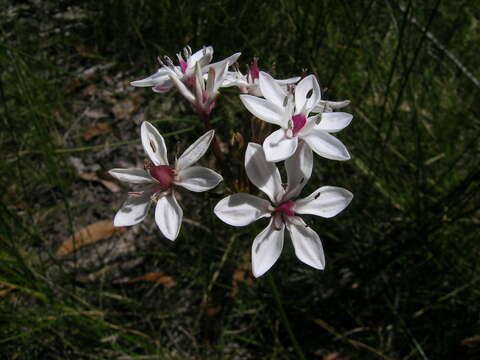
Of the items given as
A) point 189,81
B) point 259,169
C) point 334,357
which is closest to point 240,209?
point 259,169

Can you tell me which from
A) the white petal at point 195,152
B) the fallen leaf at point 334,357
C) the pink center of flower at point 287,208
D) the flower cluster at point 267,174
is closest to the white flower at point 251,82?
the flower cluster at point 267,174

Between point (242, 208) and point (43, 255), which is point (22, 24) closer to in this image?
point (43, 255)

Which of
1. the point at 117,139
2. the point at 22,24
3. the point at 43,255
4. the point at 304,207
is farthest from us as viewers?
the point at 22,24

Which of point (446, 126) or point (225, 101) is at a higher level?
point (446, 126)

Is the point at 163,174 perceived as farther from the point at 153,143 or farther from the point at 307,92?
the point at 307,92

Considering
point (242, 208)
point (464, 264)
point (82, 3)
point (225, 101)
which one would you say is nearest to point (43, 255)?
point (225, 101)

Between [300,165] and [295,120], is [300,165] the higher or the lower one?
the lower one

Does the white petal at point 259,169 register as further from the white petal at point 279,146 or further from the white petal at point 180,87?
the white petal at point 180,87
